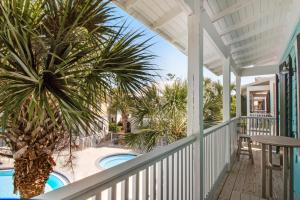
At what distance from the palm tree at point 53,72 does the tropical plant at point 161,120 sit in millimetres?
2255

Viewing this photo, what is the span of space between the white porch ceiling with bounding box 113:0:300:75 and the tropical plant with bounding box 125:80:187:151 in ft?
3.52

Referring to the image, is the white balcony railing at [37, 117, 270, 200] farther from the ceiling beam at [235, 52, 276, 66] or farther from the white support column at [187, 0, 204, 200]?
the ceiling beam at [235, 52, 276, 66]

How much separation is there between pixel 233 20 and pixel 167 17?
155 cm

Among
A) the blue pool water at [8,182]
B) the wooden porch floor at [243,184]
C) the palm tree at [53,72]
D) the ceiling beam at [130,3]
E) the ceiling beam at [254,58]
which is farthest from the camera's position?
the ceiling beam at [254,58]

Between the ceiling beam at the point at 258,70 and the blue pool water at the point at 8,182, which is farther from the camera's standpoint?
the ceiling beam at the point at 258,70

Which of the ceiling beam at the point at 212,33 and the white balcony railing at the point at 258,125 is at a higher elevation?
the ceiling beam at the point at 212,33

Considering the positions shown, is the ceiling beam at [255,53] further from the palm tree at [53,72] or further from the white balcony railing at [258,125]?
the palm tree at [53,72]

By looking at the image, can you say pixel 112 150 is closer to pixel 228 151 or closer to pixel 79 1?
pixel 228 151

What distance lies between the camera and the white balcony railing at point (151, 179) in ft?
2.99

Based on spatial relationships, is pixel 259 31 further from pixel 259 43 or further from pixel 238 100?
pixel 238 100

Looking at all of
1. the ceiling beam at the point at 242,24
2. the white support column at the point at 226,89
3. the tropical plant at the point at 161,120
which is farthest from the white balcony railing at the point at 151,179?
the ceiling beam at the point at 242,24

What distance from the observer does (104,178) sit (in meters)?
1.01

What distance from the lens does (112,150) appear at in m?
9.17

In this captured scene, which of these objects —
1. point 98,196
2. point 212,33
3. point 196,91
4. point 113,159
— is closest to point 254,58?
point 212,33
